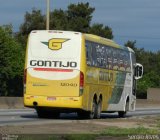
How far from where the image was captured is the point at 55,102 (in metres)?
27.9

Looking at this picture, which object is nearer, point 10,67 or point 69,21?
point 10,67

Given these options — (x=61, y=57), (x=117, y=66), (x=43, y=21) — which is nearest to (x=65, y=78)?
(x=61, y=57)

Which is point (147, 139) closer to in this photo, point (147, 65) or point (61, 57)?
point (61, 57)

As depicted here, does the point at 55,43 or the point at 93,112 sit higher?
the point at 55,43

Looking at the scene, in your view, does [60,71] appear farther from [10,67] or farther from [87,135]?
[10,67]

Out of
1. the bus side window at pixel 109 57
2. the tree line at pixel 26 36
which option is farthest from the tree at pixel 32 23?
the bus side window at pixel 109 57

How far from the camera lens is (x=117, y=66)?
32688 mm

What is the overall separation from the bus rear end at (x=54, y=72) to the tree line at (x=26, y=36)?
27.5 metres

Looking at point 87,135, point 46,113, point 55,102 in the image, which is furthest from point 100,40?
point 87,135

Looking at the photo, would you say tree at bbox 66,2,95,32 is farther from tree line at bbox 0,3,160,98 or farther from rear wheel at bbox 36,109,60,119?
rear wheel at bbox 36,109,60,119

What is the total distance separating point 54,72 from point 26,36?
2066 inches

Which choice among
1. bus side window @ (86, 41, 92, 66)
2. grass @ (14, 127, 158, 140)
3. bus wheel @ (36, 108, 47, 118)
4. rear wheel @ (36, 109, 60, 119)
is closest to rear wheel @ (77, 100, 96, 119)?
rear wheel @ (36, 109, 60, 119)

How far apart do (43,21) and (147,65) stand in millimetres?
39915

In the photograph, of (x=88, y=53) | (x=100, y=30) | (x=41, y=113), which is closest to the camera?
(x=88, y=53)
